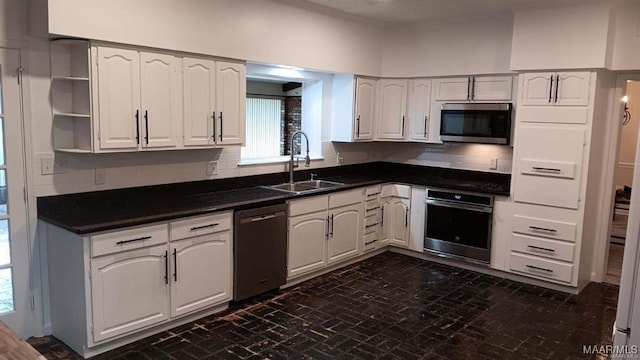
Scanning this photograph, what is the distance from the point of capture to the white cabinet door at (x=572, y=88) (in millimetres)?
4484

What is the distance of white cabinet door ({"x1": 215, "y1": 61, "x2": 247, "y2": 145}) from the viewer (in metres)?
4.16

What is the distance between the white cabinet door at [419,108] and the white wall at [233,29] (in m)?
0.52

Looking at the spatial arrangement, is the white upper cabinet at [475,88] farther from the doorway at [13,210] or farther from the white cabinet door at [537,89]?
the doorway at [13,210]

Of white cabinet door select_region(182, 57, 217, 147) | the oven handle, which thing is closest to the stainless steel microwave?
the oven handle

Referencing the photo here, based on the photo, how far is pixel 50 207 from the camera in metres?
3.51

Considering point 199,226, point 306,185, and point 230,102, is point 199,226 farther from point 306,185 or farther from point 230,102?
point 306,185

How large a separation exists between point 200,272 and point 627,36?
14.3ft

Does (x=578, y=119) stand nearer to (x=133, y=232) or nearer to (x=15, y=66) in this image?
(x=133, y=232)

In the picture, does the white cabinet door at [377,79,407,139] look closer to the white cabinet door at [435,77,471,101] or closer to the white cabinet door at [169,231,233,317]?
the white cabinet door at [435,77,471,101]

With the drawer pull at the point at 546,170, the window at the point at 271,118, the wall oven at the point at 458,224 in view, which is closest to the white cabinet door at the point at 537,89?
the drawer pull at the point at 546,170

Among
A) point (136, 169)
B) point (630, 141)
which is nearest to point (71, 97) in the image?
point (136, 169)

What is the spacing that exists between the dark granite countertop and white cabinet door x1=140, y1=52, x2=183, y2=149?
1.61 ft

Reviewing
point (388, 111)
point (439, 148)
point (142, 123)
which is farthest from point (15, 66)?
point (439, 148)

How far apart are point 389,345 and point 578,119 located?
276 centimetres
